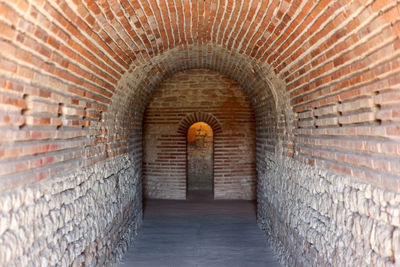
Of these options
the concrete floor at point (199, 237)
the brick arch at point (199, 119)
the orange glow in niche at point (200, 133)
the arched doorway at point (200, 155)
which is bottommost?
the concrete floor at point (199, 237)

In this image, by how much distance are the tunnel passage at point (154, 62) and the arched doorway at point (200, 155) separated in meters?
5.51

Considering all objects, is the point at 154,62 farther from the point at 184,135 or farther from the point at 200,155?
the point at 200,155

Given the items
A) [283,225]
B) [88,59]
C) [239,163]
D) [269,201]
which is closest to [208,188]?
[239,163]

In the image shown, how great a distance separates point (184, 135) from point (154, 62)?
3.29 m

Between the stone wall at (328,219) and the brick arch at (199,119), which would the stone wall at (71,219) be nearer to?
the stone wall at (328,219)

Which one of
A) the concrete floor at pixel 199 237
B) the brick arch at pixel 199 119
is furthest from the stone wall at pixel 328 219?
the brick arch at pixel 199 119

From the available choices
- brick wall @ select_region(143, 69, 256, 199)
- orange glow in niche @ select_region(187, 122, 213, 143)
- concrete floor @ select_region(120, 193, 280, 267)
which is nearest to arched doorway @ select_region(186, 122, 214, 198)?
orange glow in niche @ select_region(187, 122, 213, 143)

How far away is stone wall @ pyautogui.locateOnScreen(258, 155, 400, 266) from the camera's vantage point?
6.72ft

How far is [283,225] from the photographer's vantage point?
446cm

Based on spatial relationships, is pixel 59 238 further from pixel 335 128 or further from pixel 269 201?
pixel 269 201

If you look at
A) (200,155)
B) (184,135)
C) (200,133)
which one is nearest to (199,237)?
Answer: (184,135)

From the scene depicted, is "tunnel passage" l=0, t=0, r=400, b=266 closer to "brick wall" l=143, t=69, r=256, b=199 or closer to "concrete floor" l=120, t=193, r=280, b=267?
"concrete floor" l=120, t=193, r=280, b=267

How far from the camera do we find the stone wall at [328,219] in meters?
2.05

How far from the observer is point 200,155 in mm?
10594
